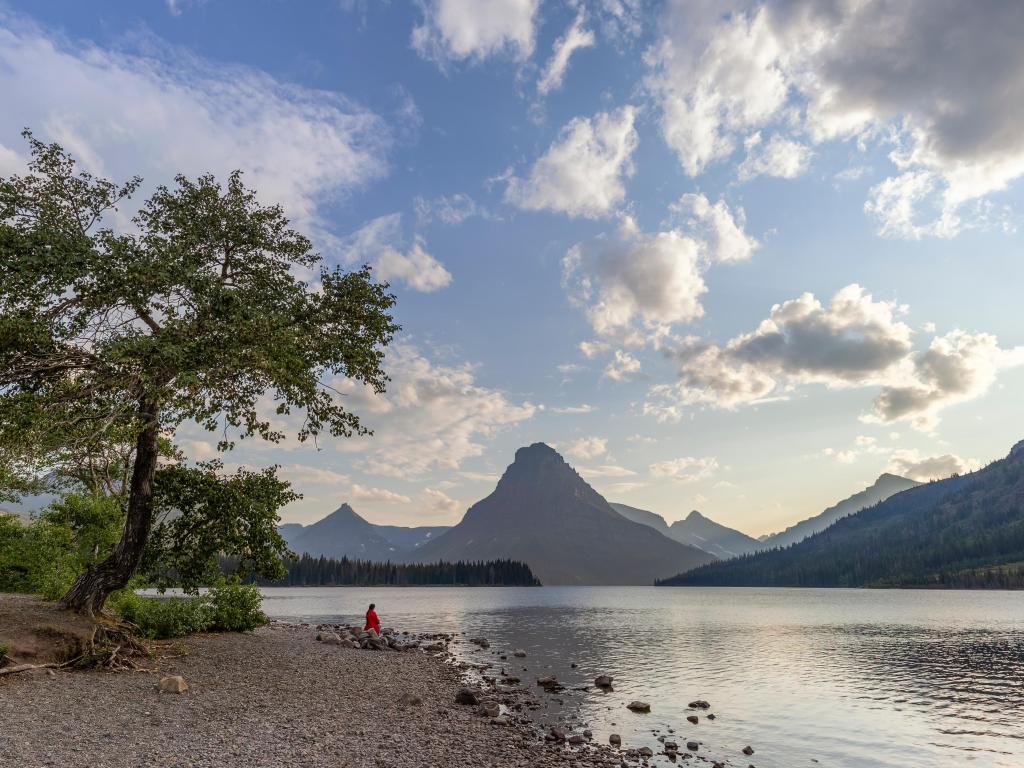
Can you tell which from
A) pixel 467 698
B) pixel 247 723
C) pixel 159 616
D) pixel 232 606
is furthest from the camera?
pixel 232 606

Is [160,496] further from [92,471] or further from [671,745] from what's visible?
[671,745]

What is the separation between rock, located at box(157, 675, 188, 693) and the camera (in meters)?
22.6

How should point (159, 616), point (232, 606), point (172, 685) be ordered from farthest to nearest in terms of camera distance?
point (232, 606) < point (159, 616) < point (172, 685)

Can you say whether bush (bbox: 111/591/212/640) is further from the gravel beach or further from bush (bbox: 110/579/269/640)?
the gravel beach

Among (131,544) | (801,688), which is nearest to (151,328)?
(131,544)

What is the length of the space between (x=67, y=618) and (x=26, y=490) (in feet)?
82.6

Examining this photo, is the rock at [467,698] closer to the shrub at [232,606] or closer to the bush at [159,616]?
the bush at [159,616]

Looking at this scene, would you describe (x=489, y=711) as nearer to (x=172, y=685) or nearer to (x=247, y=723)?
(x=247, y=723)

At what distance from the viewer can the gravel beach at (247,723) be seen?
16219 mm

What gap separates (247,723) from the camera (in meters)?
19.5

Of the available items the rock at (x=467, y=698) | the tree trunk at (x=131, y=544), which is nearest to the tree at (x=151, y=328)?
the tree trunk at (x=131, y=544)

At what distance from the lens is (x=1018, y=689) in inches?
1583

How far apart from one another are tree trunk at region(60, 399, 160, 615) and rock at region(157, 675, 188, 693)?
25.6ft

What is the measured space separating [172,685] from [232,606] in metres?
23.3
